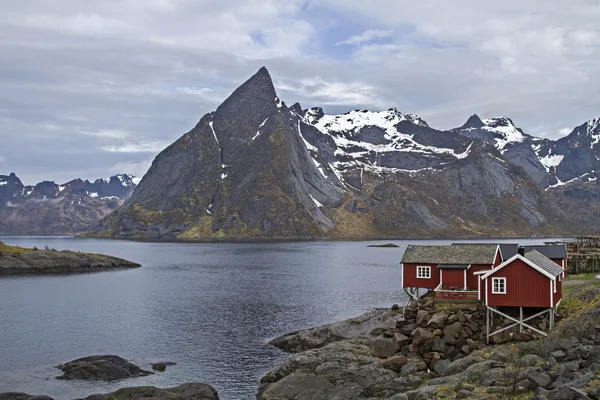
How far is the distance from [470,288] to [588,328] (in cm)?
2194

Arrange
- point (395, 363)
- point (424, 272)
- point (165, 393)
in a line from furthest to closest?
1. point (424, 272)
2. point (395, 363)
3. point (165, 393)

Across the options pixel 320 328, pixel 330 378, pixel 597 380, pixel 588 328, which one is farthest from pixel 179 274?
pixel 597 380

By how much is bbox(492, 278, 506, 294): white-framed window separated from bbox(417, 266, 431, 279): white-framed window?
49.2 feet

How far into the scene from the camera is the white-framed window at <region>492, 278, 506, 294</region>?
46312 mm

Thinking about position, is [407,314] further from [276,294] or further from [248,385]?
[276,294]

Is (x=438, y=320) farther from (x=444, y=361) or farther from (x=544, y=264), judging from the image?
(x=544, y=264)

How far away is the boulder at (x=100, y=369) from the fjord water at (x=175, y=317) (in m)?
1.18

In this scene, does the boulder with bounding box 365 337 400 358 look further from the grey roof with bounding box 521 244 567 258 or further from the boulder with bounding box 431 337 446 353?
the grey roof with bounding box 521 244 567 258

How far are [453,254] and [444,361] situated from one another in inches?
881

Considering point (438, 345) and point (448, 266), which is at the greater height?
point (448, 266)

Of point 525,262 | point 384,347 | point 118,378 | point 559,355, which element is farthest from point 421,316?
point 118,378

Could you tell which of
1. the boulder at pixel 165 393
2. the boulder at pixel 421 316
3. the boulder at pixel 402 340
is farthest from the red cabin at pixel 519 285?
the boulder at pixel 165 393

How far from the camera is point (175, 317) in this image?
7250cm

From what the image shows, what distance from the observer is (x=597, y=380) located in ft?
80.6
